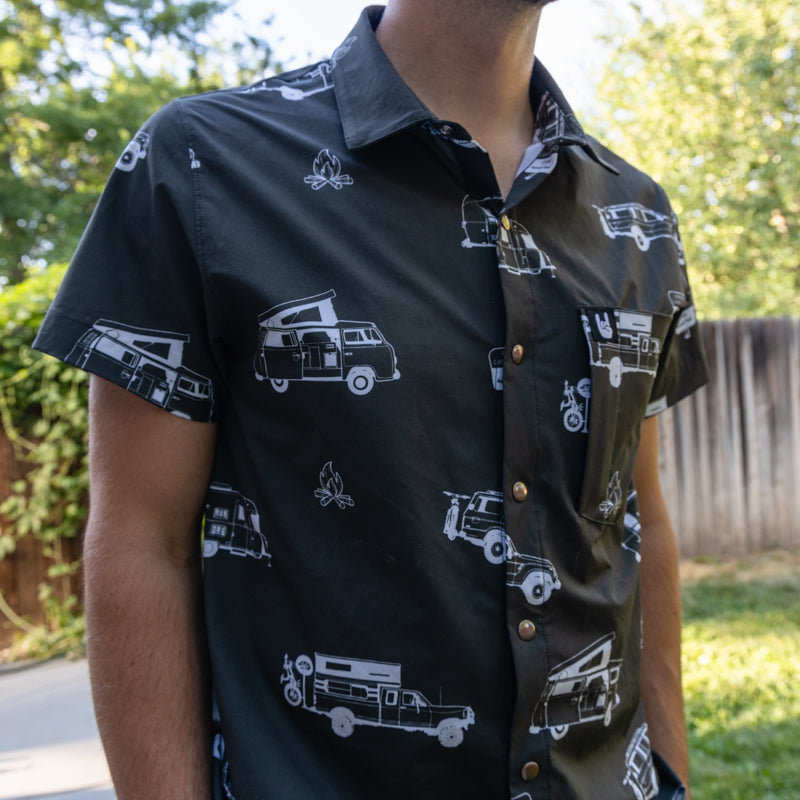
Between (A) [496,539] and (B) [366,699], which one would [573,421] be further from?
(B) [366,699]

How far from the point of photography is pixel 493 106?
1.44 m

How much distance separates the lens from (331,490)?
1138mm

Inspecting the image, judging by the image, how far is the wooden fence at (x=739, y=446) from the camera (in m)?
7.56

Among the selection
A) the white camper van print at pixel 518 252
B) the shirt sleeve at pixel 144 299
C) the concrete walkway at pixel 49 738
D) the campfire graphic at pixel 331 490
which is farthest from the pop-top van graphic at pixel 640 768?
the concrete walkway at pixel 49 738

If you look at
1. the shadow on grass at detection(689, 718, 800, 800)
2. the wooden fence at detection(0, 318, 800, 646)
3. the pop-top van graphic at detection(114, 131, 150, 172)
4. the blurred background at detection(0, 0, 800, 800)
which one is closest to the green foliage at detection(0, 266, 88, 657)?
the blurred background at detection(0, 0, 800, 800)

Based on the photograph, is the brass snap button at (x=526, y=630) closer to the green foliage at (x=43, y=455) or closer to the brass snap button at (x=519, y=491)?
the brass snap button at (x=519, y=491)

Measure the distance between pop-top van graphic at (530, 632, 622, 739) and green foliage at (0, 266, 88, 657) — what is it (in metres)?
4.86

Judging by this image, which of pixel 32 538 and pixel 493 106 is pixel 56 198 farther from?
pixel 493 106

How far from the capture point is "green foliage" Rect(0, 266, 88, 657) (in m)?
5.60

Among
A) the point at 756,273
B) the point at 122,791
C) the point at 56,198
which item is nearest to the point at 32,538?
the point at 122,791

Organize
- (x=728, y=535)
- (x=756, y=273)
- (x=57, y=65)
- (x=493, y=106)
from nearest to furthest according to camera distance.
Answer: (x=493, y=106)
(x=728, y=535)
(x=756, y=273)
(x=57, y=65)

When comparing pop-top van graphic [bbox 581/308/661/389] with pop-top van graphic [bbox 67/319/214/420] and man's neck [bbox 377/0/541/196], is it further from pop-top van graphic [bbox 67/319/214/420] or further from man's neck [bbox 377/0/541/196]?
pop-top van graphic [bbox 67/319/214/420]

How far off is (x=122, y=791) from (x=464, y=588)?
1.76ft

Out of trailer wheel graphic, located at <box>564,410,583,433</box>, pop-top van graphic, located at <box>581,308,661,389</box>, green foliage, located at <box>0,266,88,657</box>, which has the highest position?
pop-top van graphic, located at <box>581,308,661,389</box>
